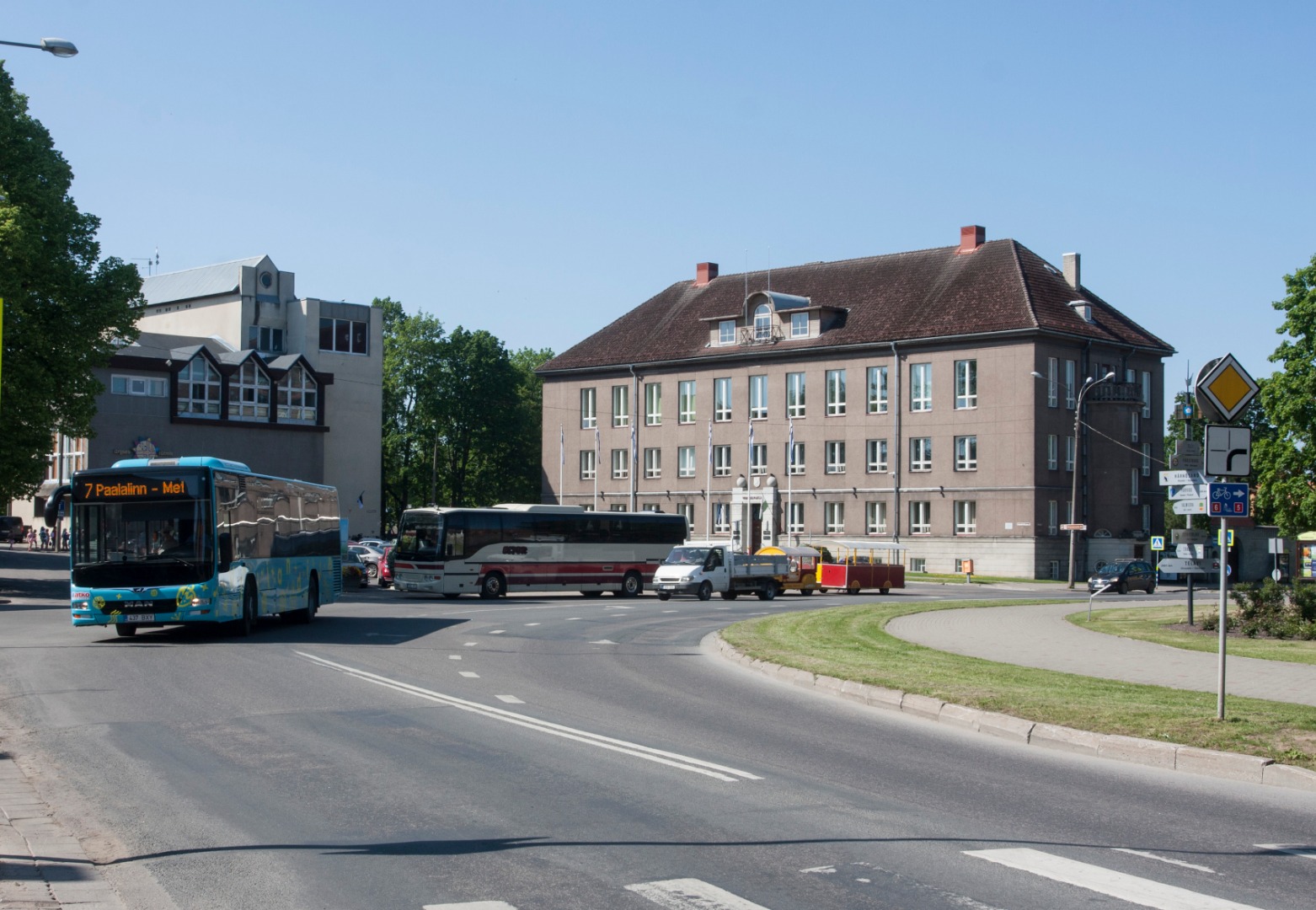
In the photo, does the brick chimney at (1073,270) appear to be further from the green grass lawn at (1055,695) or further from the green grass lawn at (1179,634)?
the green grass lawn at (1055,695)

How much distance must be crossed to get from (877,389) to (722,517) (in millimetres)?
12324

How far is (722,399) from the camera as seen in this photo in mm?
80562

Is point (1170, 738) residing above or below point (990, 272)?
below

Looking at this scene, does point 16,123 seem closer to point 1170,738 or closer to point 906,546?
point 1170,738

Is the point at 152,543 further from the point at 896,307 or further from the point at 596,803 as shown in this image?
the point at 896,307

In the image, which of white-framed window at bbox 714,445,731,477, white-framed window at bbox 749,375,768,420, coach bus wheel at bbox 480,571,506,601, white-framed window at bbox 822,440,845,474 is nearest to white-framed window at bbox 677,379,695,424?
white-framed window at bbox 714,445,731,477

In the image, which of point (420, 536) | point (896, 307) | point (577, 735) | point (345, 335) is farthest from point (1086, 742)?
point (345, 335)

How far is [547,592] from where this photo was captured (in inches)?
1986

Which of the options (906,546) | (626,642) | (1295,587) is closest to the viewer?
(626,642)

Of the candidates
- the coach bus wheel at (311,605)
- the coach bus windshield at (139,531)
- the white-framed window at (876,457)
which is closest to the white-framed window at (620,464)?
the white-framed window at (876,457)

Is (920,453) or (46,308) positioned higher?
(46,308)

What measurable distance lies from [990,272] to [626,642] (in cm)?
5286

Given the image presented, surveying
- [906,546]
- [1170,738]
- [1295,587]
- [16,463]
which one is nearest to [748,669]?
[1170,738]

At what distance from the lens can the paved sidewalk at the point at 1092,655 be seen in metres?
17.0
